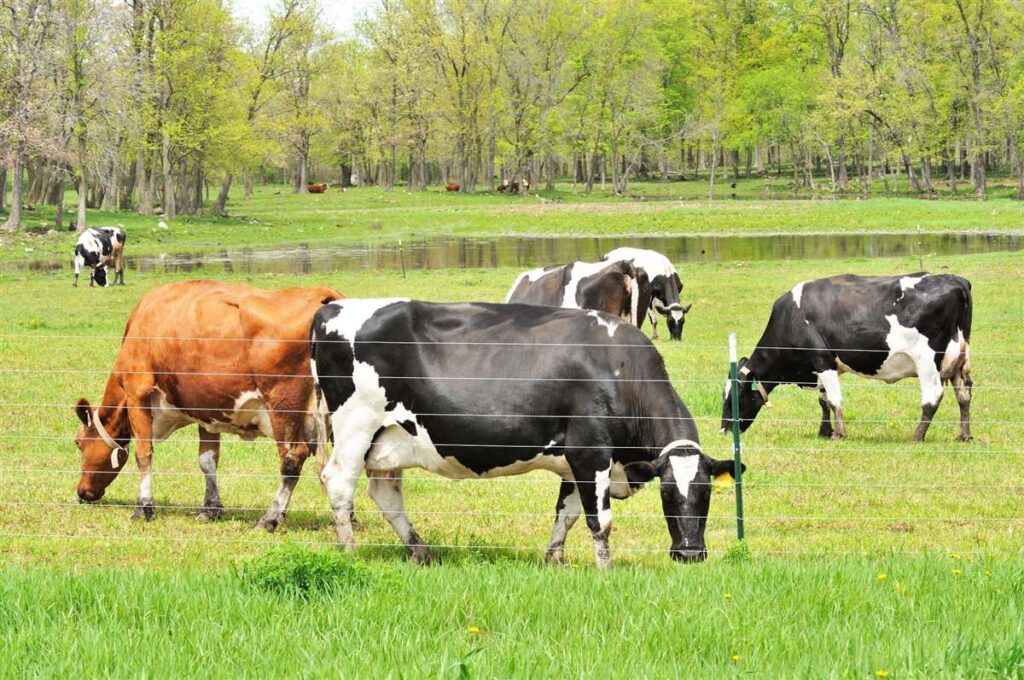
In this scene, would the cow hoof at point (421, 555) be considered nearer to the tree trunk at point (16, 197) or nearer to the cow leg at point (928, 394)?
the cow leg at point (928, 394)

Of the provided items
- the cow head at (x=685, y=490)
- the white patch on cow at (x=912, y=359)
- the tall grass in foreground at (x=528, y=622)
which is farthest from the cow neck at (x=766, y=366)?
the tall grass in foreground at (x=528, y=622)

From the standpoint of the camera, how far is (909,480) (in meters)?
A: 13.1

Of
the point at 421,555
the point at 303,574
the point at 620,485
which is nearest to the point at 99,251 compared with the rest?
the point at 421,555

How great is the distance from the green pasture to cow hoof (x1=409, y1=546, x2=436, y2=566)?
133 ft

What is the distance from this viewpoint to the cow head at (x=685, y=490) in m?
9.48

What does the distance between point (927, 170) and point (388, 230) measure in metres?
41.9

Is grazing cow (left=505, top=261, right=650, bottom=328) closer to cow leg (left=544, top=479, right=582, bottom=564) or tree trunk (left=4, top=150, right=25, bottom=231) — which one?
cow leg (left=544, top=479, right=582, bottom=564)

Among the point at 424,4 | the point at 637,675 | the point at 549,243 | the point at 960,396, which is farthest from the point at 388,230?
the point at 637,675

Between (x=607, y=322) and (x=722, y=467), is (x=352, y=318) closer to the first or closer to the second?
(x=607, y=322)

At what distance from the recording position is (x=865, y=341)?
1616cm

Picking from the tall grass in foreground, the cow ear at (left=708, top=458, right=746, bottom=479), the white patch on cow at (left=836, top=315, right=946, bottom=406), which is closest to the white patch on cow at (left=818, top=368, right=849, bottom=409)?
the white patch on cow at (left=836, top=315, right=946, bottom=406)

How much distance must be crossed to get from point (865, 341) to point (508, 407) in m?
7.92

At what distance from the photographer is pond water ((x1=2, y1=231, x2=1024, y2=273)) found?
43.8m

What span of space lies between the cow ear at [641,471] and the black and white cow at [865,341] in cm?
630
